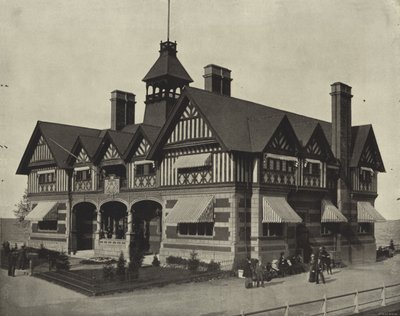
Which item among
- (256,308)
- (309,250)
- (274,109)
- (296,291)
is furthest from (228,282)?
(274,109)

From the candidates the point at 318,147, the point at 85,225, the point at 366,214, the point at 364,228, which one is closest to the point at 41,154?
the point at 85,225

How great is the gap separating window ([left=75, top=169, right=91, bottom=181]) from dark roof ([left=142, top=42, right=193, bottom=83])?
25.6 ft

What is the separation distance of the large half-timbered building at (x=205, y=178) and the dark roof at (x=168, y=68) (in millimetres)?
101

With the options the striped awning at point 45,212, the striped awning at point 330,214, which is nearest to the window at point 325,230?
the striped awning at point 330,214

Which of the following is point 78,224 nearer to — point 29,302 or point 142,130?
point 142,130

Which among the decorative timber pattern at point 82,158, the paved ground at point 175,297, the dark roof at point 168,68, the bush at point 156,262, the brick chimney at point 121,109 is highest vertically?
the dark roof at point 168,68

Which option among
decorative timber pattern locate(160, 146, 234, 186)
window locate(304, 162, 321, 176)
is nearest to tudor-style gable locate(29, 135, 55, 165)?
decorative timber pattern locate(160, 146, 234, 186)

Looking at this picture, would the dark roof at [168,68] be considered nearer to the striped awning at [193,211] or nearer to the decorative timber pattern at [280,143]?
the decorative timber pattern at [280,143]

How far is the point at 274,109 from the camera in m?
35.0

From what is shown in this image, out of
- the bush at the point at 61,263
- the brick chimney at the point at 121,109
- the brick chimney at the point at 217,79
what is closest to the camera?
the bush at the point at 61,263

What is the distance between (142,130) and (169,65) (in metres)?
6.23

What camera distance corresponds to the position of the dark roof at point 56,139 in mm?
37531

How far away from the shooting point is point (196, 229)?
28.2 metres

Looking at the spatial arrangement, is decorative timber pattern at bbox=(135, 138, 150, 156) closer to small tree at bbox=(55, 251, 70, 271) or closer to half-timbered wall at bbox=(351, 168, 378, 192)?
small tree at bbox=(55, 251, 70, 271)
